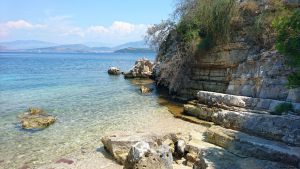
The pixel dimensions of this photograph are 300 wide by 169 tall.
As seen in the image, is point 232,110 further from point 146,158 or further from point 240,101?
point 146,158

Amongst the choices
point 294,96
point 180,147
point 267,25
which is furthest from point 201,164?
point 267,25

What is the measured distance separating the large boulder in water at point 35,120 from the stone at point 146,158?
33.2 ft

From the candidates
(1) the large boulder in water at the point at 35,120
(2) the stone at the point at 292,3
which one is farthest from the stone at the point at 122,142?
(2) the stone at the point at 292,3

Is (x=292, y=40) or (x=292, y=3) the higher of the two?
(x=292, y=3)

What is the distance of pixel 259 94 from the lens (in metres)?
17.3

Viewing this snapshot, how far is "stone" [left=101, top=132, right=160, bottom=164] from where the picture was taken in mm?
12051

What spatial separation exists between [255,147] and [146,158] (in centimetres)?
396

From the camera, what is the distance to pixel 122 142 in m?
12.2

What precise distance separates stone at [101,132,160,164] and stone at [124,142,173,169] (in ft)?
9.39

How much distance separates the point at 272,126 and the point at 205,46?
11251 millimetres

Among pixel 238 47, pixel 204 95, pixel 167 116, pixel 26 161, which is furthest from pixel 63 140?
pixel 238 47

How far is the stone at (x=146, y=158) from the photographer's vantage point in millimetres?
8477

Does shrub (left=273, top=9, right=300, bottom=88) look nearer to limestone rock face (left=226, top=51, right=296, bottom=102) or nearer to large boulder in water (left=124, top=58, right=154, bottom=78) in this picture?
limestone rock face (left=226, top=51, right=296, bottom=102)

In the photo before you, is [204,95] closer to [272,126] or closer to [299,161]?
[272,126]
